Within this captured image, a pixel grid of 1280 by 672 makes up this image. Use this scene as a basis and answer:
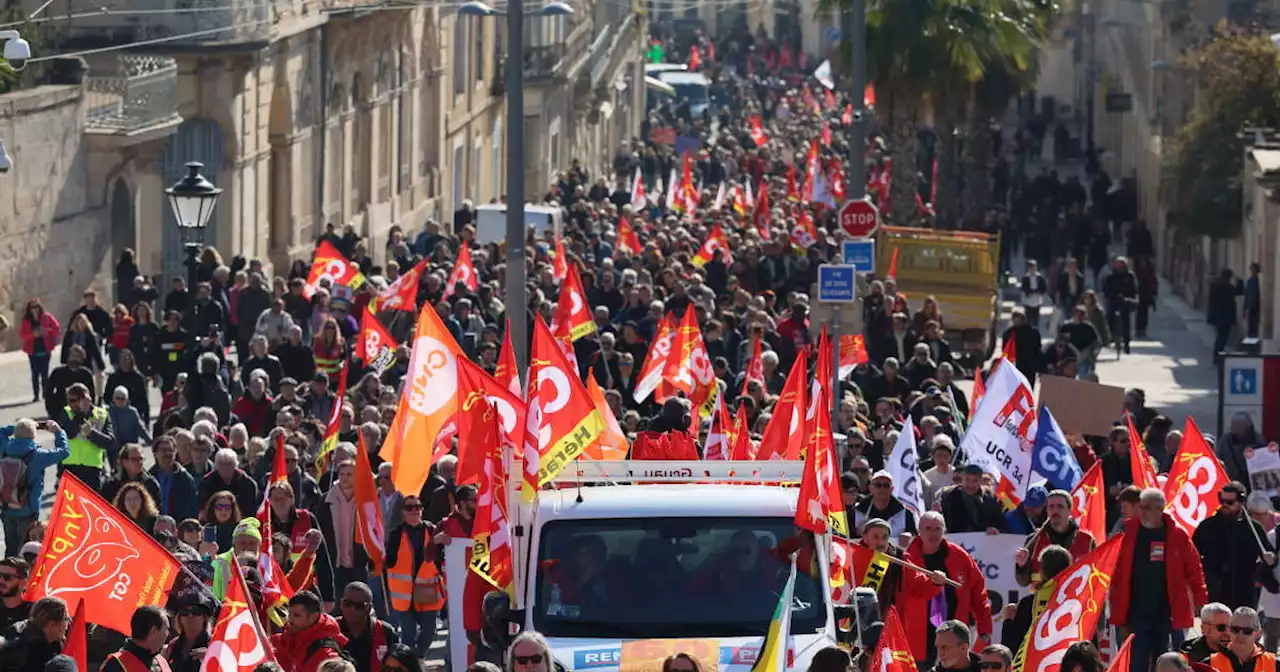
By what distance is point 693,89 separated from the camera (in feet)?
273

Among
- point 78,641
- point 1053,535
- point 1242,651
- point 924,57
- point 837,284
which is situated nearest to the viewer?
point 78,641

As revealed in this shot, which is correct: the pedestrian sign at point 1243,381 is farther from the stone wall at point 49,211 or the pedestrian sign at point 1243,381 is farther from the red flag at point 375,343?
the stone wall at point 49,211

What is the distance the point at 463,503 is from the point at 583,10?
55.9 metres

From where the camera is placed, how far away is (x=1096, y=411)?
20125 millimetres

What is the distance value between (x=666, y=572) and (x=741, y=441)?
4.92 meters

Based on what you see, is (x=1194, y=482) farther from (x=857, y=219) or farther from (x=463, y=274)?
(x=857, y=219)

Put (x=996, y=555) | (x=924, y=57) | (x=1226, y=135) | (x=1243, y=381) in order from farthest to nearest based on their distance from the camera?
(x=924, y=57), (x=1226, y=135), (x=1243, y=381), (x=996, y=555)

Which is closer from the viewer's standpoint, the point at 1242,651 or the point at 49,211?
the point at 1242,651

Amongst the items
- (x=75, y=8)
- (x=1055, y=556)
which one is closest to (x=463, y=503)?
(x=1055, y=556)

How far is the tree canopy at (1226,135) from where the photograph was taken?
124 feet

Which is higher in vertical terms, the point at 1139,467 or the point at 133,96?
the point at 133,96

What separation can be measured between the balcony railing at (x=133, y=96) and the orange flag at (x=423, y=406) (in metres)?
16.1

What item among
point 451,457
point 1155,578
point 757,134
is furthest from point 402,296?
point 757,134

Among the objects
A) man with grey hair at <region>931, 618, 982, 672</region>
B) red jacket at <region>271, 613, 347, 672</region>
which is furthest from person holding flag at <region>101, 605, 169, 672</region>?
man with grey hair at <region>931, 618, 982, 672</region>
